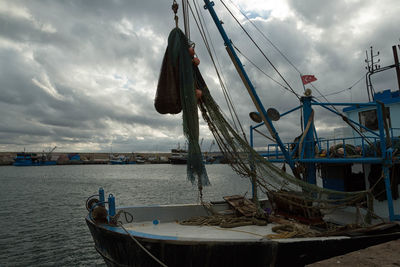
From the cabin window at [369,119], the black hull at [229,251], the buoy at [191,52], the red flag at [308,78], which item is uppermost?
the red flag at [308,78]

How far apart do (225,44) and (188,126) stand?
10.7 feet

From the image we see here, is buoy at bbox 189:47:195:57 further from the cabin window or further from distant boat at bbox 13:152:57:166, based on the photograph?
distant boat at bbox 13:152:57:166

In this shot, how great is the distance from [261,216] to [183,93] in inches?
170

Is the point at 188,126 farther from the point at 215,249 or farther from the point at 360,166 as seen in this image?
the point at 360,166

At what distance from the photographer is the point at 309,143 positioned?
29.0 ft

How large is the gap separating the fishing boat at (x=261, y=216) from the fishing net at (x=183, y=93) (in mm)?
63

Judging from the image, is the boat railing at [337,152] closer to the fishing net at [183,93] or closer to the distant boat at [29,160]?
the fishing net at [183,93]

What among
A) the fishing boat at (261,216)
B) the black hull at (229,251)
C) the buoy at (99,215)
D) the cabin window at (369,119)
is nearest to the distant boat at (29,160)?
the fishing boat at (261,216)

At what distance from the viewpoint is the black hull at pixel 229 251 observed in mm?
5199

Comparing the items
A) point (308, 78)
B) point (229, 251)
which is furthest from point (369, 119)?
point (229, 251)

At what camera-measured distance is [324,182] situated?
415 inches

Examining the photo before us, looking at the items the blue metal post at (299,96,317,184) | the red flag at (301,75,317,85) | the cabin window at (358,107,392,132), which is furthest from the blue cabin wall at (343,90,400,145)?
the red flag at (301,75,317,85)

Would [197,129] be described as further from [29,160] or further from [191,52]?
[29,160]

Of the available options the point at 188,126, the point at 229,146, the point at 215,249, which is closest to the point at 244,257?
the point at 215,249
